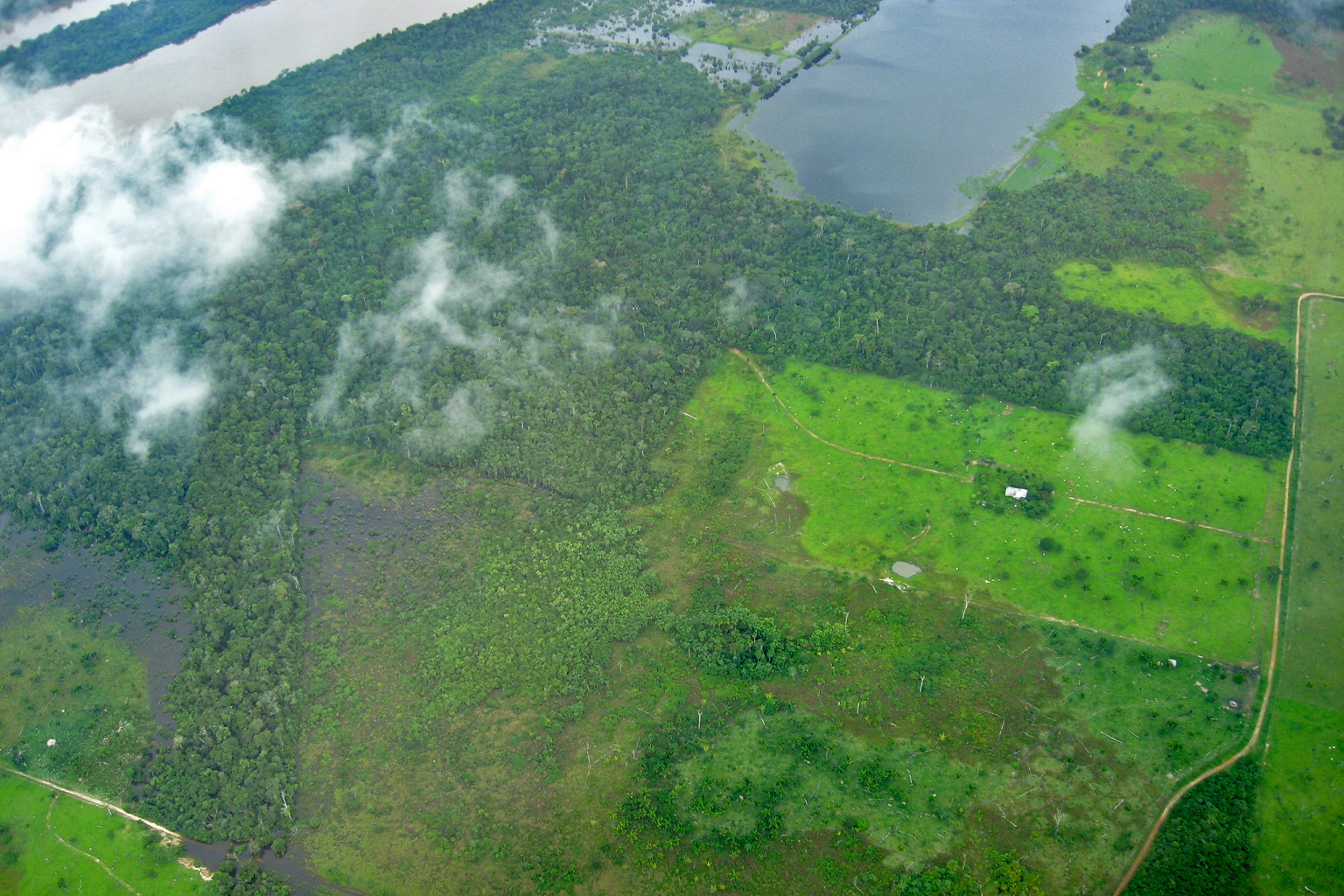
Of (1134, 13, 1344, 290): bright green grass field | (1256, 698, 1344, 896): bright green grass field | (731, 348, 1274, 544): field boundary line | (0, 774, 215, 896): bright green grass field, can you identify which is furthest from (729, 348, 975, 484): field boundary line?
(0, 774, 215, 896): bright green grass field

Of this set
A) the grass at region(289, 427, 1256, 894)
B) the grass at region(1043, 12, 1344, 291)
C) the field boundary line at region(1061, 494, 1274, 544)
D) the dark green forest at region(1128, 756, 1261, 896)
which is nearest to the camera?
the dark green forest at region(1128, 756, 1261, 896)

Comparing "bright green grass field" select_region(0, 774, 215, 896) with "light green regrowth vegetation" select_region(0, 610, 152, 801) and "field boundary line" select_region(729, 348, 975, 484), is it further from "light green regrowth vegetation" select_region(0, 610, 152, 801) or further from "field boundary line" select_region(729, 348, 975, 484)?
"field boundary line" select_region(729, 348, 975, 484)

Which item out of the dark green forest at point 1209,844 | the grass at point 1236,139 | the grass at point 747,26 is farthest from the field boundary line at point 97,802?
the grass at point 747,26

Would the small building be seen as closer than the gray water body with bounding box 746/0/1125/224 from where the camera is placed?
Yes

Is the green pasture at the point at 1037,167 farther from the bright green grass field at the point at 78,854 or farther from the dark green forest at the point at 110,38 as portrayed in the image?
the dark green forest at the point at 110,38

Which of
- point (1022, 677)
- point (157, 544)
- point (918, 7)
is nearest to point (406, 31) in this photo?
point (918, 7)

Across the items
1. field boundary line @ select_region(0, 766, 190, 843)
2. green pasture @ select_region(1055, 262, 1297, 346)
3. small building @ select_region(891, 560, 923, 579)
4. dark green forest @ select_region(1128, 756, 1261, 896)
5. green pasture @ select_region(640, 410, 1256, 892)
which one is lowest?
dark green forest @ select_region(1128, 756, 1261, 896)

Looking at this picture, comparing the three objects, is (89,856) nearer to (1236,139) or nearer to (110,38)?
(110,38)

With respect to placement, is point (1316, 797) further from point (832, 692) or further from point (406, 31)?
point (406, 31)
